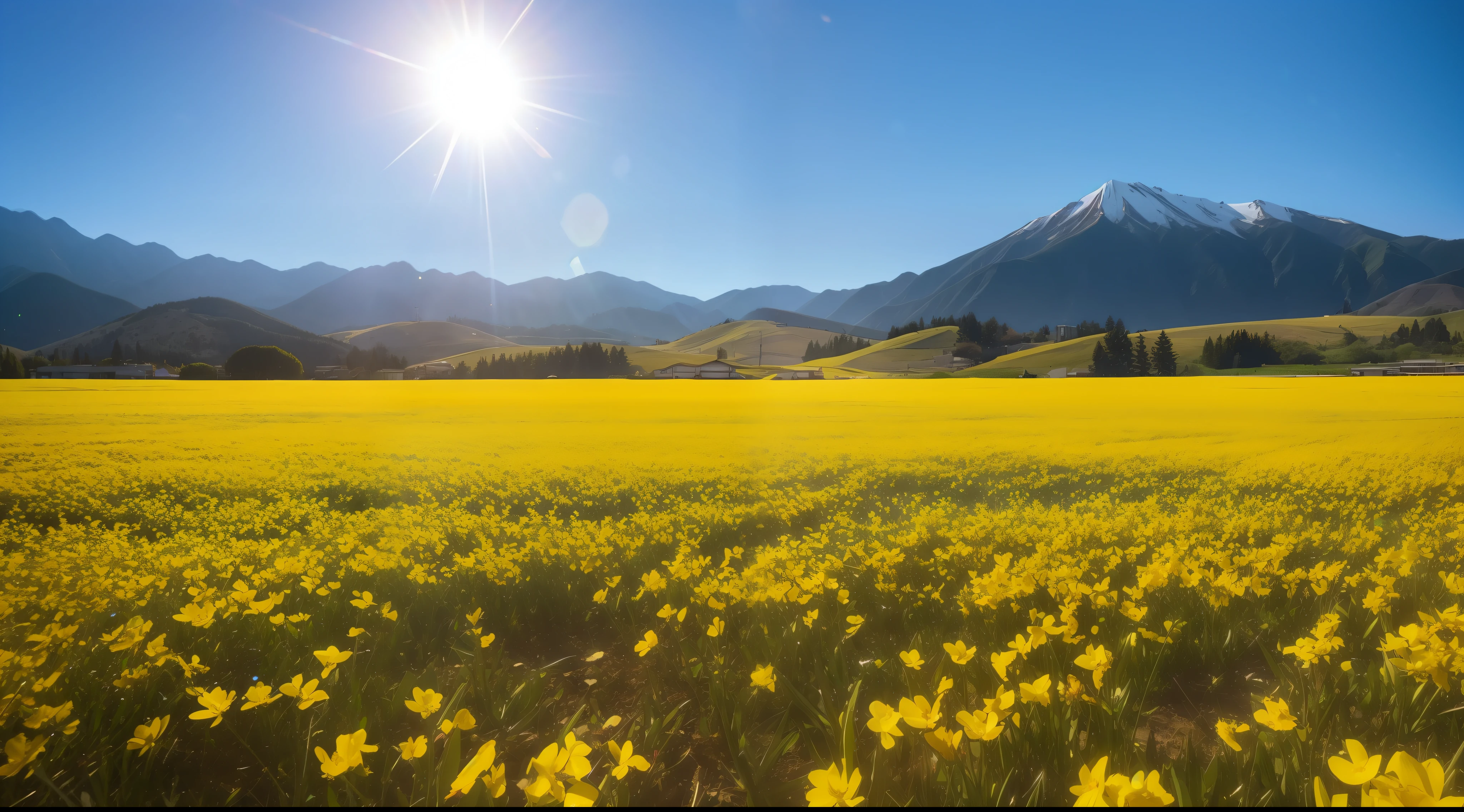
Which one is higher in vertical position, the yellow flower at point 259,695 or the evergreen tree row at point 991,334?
the evergreen tree row at point 991,334

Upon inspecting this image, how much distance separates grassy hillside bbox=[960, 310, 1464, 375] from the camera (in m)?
111

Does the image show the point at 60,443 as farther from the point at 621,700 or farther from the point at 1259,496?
the point at 1259,496

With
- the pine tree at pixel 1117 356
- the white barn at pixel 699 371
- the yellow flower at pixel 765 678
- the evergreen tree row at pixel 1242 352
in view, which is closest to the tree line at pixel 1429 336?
the evergreen tree row at pixel 1242 352

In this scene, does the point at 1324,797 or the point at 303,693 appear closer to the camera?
the point at 1324,797

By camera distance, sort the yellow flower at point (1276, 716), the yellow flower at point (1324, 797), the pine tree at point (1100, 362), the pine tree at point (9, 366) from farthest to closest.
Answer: the pine tree at point (1100, 362)
the pine tree at point (9, 366)
the yellow flower at point (1276, 716)
the yellow flower at point (1324, 797)

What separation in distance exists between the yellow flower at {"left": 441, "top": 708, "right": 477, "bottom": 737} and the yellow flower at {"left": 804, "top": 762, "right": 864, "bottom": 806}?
45.2 inches

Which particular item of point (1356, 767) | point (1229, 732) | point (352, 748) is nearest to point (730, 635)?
point (352, 748)

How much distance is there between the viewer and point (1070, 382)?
129ft

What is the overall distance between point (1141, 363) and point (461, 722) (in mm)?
110144

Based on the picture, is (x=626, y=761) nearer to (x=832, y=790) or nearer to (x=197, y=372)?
(x=832, y=790)

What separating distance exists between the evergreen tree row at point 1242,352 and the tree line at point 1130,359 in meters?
6.15

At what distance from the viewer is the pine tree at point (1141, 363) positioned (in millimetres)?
89312

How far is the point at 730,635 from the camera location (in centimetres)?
426

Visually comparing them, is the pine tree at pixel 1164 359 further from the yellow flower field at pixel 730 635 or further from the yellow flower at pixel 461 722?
the yellow flower at pixel 461 722
